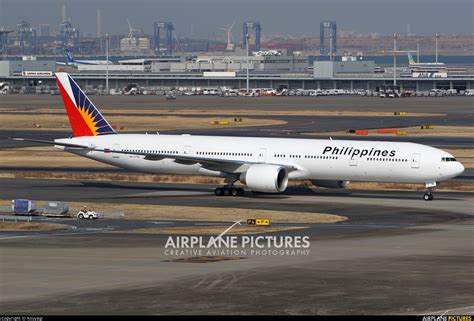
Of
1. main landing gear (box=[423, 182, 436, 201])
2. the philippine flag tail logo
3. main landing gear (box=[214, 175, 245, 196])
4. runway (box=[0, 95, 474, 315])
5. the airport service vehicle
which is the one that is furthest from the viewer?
the philippine flag tail logo

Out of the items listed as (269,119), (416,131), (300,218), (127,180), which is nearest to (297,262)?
(300,218)

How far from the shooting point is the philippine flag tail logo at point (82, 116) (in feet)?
285

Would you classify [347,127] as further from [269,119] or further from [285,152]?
[285,152]

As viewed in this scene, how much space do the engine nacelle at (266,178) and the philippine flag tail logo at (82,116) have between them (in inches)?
593

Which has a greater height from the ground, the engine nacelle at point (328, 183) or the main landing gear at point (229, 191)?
the engine nacelle at point (328, 183)

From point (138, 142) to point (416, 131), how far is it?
75.4 metres

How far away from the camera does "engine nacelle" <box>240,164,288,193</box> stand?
76.8 m

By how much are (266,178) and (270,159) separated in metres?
3.26

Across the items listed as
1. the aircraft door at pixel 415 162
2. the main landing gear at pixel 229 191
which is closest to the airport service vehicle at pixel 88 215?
the main landing gear at pixel 229 191

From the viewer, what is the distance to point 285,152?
79.6 metres

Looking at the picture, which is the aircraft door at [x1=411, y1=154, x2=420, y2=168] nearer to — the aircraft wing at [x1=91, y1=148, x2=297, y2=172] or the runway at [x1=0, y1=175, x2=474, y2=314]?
the runway at [x1=0, y1=175, x2=474, y2=314]

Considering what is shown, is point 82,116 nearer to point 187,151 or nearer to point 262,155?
point 187,151

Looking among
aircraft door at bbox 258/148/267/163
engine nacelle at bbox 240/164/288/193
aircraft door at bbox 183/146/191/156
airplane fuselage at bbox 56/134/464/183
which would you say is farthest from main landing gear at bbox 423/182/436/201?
aircraft door at bbox 183/146/191/156

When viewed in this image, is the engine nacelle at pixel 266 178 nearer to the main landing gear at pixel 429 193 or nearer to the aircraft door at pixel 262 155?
the aircraft door at pixel 262 155
